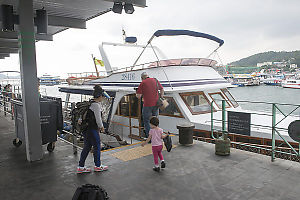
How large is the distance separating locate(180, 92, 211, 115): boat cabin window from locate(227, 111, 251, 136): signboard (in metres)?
3.43

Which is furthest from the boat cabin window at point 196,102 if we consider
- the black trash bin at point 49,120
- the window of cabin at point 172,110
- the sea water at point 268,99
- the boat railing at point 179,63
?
the sea water at point 268,99

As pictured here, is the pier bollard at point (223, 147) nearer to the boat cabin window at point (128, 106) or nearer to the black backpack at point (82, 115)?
the black backpack at point (82, 115)

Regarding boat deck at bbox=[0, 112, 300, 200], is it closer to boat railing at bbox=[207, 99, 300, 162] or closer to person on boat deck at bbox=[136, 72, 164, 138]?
boat railing at bbox=[207, 99, 300, 162]

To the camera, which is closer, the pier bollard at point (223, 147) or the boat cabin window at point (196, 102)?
the pier bollard at point (223, 147)

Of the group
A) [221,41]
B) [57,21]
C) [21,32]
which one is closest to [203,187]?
[21,32]

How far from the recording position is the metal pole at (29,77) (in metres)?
4.47

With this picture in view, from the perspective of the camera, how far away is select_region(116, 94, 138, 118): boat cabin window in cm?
1022

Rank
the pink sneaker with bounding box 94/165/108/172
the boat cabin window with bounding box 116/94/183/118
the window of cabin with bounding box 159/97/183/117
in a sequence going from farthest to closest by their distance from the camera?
the boat cabin window with bounding box 116/94/183/118
the window of cabin with bounding box 159/97/183/117
the pink sneaker with bounding box 94/165/108/172

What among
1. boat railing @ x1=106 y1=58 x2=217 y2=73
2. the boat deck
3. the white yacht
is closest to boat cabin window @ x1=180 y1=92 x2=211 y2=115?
the white yacht

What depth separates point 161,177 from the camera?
3.99m

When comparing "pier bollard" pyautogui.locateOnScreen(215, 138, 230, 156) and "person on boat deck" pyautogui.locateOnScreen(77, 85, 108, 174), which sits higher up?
"person on boat deck" pyautogui.locateOnScreen(77, 85, 108, 174)

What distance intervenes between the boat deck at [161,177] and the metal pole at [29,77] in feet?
1.71

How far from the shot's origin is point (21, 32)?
448 cm

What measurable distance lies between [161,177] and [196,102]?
5.75 m
